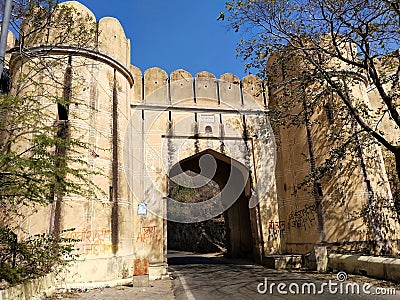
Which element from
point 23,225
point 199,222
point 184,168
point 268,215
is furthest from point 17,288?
point 199,222

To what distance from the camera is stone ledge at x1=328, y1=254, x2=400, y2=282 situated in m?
7.26

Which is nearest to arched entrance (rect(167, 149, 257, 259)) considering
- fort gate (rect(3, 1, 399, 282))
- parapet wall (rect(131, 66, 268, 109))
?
fort gate (rect(3, 1, 399, 282))

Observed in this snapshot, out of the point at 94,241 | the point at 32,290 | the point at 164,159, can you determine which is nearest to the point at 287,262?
the point at 164,159

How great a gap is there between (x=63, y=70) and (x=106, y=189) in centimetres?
366

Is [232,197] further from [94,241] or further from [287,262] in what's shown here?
[94,241]

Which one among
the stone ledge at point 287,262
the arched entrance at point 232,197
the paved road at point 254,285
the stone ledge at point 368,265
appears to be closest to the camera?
the paved road at point 254,285

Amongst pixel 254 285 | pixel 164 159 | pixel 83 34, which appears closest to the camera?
pixel 254 285

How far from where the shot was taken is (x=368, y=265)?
8.08 m

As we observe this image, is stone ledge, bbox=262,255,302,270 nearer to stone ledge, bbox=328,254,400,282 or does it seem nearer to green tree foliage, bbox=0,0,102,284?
stone ledge, bbox=328,254,400,282

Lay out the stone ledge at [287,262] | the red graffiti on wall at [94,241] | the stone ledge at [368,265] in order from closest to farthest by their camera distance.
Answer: the stone ledge at [368,265] < the red graffiti on wall at [94,241] < the stone ledge at [287,262]

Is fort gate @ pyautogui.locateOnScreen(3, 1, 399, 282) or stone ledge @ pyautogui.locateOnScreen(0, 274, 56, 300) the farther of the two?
fort gate @ pyautogui.locateOnScreen(3, 1, 399, 282)

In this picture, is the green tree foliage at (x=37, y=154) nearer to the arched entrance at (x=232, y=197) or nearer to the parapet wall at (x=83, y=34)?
the parapet wall at (x=83, y=34)

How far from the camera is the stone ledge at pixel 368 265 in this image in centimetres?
726

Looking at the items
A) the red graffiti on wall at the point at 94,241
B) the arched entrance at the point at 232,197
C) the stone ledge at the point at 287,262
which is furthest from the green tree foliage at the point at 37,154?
the stone ledge at the point at 287,262
